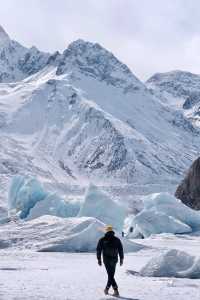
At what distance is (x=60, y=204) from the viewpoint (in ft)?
221

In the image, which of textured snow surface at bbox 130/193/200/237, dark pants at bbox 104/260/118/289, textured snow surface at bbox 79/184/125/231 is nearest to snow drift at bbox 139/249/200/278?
dark pants at bbox 104/260/118/289

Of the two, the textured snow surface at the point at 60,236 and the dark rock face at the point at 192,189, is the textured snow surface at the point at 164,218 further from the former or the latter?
the textured snow surface at the point at 60,236

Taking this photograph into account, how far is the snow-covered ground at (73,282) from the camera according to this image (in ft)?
60.9

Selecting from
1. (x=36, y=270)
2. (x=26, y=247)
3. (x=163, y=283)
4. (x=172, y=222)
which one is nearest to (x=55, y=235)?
(x=26, y=247)

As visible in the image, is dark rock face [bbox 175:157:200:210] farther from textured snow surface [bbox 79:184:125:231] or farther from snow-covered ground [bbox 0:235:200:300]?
snow-covered ground [bbox 0:235:200:300]

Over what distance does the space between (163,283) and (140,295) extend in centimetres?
317

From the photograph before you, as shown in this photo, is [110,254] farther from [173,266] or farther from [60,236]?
A: [60,236]

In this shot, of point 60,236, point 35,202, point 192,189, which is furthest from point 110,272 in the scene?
point 192,189

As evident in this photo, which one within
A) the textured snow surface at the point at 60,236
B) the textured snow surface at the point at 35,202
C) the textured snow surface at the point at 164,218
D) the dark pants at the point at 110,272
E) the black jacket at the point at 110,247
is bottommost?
the textured snow surface at the point at 35,202

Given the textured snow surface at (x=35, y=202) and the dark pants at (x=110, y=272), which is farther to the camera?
the textured snow surface at (x=35, y=202)

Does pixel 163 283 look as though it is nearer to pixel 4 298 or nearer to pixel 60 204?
pixel 4 298

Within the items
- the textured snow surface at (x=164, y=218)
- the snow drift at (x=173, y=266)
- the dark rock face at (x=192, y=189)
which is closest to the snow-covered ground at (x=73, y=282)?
the snow drift at (x=173, y=266)

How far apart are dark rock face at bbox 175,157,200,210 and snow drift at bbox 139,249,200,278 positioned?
210 feet

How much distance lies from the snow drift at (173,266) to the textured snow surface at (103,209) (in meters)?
31.6
